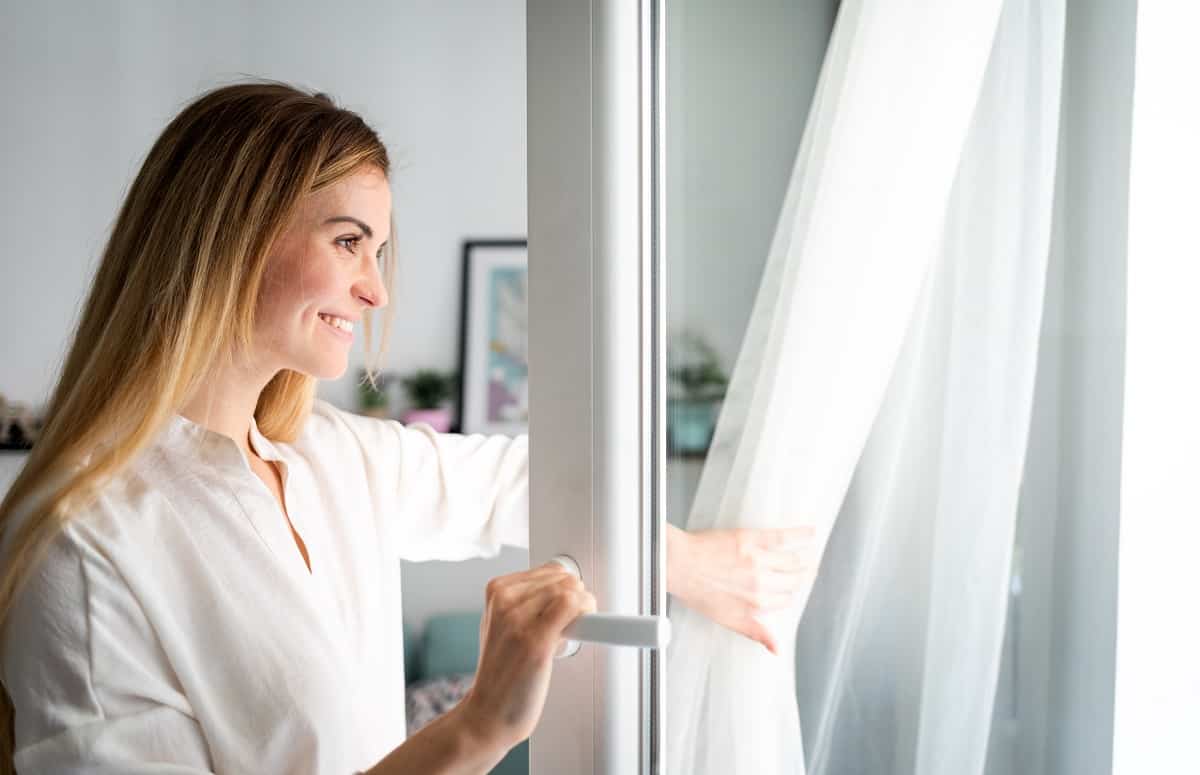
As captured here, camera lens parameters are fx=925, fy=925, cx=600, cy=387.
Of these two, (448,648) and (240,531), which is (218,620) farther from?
(448,648)

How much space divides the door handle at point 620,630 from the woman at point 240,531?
0.01 metres

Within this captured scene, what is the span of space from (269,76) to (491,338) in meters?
0.89

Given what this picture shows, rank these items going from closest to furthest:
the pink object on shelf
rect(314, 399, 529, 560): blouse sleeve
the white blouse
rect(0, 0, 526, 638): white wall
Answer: the white blouse, rect(314, 399, 529, 560): blouse sleeve, rect(0, 0, 526, 638): white wall, the pink object on shelf

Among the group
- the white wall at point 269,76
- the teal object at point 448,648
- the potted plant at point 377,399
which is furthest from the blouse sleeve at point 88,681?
the potted plant at point 377,399

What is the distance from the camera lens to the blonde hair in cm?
70

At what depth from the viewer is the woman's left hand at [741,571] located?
20.8 inches

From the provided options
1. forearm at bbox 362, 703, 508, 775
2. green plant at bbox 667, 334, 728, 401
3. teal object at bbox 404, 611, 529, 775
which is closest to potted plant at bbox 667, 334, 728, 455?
green plant at bbox 667, 334, 728, 401

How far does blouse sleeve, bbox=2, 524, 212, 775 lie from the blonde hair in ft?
0.24

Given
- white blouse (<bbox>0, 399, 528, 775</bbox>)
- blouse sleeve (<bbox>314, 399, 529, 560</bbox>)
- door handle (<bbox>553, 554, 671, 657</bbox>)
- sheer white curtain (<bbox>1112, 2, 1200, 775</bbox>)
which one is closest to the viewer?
sheer white curtain (<bbox>1112, 2, 1200, 775</bbox>)

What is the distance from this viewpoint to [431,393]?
258cm

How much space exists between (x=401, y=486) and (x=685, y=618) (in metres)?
0.42

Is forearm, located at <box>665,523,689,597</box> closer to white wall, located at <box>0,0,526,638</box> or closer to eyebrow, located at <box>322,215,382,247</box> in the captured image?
eyebrow, located at <box>322,215,382,247</box>

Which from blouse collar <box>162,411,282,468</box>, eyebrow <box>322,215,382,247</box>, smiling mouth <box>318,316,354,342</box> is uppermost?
eyebrow <box>322,215,382,247</box>

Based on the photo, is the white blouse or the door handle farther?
the white blouse
